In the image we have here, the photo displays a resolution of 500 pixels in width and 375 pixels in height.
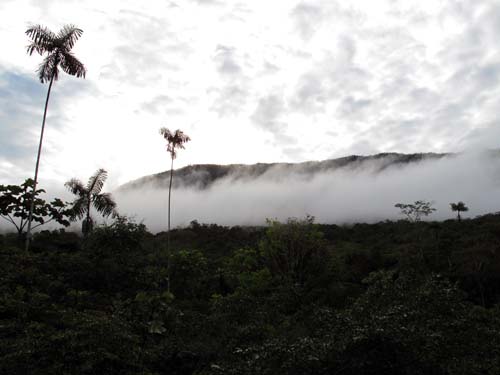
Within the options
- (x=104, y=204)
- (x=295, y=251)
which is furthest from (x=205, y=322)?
(x=295, y=251)

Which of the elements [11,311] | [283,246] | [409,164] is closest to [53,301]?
[11,311]

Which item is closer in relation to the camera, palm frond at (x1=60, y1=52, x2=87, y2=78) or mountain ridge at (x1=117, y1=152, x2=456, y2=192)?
palm frond at (x1=60, y1=52, x2=87, y2=78)

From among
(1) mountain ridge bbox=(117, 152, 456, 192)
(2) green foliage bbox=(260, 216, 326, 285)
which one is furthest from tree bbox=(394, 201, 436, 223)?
(1) mountain ridge bbox=(117, 152, 456, 192)

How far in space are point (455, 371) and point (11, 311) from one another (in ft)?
40.4

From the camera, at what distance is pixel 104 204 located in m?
23.2

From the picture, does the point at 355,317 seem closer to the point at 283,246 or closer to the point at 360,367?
the point at 360,367

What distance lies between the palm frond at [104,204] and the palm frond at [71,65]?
641 centimetres

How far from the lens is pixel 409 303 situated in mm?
10047

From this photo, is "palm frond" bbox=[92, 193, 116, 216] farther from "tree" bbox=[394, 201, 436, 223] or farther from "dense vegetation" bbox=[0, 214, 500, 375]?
"tree" bbox=[394, 201, 436, 223]

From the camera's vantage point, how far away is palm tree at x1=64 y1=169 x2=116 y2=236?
2319 cm

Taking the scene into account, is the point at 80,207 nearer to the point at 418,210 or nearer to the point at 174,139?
the point at 174,139

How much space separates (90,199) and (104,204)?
1072mm

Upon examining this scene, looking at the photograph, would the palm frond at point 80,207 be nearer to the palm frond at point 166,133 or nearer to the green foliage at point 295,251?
the palm frond at point 166,133

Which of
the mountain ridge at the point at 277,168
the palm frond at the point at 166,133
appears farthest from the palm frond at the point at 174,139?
the mountain ridge at the point at 277,168
